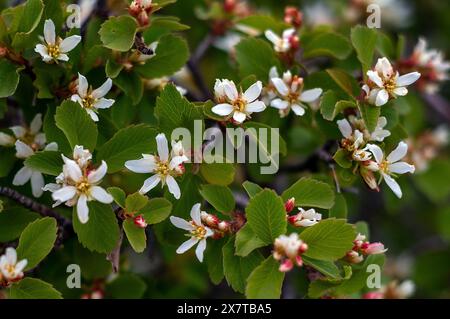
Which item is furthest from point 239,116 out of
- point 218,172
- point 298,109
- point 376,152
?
point 376,152

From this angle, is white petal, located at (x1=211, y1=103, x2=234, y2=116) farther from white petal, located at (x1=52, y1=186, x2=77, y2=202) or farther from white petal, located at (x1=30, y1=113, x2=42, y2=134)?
white petal, located at (x1=30, y1=113, x2=42, y2=134)

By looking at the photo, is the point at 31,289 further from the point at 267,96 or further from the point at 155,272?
the point at 155,272

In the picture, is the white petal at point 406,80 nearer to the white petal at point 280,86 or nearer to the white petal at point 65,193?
the white petal at point 280,86

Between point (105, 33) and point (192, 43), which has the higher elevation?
point (192, 43)

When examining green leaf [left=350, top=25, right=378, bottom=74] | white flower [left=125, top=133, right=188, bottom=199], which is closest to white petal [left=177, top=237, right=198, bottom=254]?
white flower [left=125, top=133, right=188, bottom=199]

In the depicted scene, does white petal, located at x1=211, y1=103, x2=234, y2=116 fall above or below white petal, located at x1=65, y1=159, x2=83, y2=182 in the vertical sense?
above

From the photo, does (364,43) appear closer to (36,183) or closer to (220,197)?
(220,197)

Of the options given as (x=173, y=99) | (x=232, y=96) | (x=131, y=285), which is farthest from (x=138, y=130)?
(x=131, y=285)
